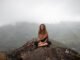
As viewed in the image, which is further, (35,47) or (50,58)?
(35,47)

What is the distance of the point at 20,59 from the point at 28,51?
1865mm

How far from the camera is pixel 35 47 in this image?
40469mm

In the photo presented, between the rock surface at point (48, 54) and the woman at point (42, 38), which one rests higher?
the woman at point (42, 38)

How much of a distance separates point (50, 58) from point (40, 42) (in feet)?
14.6

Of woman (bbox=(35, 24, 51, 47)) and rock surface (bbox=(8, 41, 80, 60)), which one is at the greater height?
woman (bbox=(35, 24, 51, 47))

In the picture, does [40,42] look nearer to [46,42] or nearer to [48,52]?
[46,42]

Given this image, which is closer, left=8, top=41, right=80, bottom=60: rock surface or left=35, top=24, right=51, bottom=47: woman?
left=8, top=41, right=80, bottom=60: rock surface

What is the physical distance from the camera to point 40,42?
4100cm

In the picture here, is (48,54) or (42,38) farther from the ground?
(42,38)

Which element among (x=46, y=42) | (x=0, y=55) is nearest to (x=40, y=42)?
(x=46, y=42)

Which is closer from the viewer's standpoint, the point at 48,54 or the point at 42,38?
the point at 48,54

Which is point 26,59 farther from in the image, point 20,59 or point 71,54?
point 71,54

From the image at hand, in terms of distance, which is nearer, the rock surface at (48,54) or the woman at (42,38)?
the rock surface at (48,54)

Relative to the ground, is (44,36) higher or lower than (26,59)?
higher
